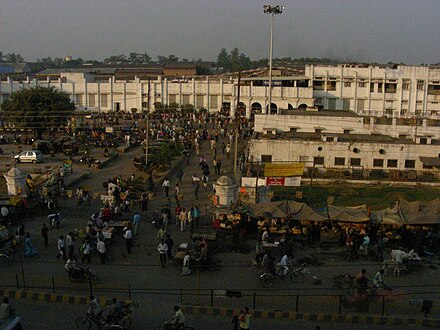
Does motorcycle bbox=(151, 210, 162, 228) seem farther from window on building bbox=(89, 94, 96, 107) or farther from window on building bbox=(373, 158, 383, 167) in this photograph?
window on building bbox=(89, 94, 96, 107)

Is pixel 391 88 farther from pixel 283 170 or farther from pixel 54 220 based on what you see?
pixel 54 220

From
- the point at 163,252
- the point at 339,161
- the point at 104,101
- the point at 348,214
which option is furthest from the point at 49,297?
the point at 104,101

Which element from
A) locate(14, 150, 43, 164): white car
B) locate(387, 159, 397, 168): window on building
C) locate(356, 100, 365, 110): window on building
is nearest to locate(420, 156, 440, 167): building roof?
locate(387, 159, 397, 168): window on building

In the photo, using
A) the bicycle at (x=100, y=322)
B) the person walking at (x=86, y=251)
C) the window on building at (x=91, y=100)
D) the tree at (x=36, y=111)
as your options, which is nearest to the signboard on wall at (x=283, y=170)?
the person walking at (x=86, y=251)

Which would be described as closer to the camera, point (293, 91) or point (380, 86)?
point (293, 91)

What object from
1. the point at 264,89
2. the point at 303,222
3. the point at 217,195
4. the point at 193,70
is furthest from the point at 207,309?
the point at 193,70

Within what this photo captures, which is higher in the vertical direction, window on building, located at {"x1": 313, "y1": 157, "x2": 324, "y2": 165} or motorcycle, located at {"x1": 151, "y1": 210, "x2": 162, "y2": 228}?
window on building, located at {"x1": 313, "y1": 157, "x2": 324, "y2": 165}
